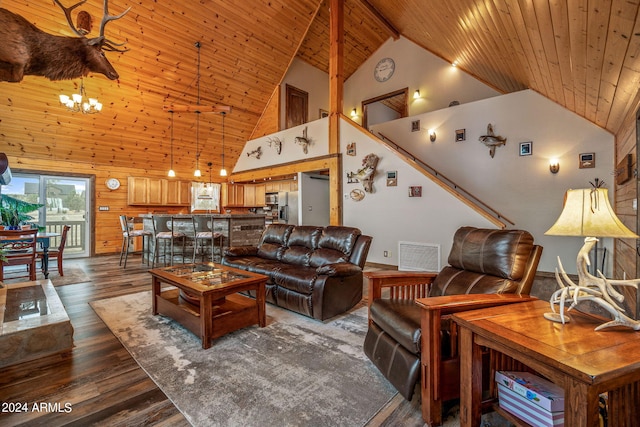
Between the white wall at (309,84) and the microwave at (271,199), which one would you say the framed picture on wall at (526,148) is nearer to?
the white wall at (309,84)

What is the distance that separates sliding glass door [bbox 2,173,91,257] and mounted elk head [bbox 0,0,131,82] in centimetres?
481

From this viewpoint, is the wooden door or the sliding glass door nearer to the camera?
the sliding glass door

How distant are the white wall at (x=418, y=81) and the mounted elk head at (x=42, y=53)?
6342mm

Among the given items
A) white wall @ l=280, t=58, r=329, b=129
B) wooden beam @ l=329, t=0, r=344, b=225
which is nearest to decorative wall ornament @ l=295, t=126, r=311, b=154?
wooden beam @ l=329, t=0, r=344, b=225

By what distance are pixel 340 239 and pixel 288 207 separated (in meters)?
5.13

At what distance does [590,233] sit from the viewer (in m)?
1.32

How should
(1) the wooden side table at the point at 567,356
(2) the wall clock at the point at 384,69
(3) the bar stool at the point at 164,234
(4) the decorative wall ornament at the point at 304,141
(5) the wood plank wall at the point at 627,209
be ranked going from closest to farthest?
(1) the wooden side table at the point at 567,356, (5) the wood plank wall at the point at 627,209, (3) the bar stool at the point at 164,234, (4) the decorative wall ornament at the point at 304,141, (2) the wall clock at the point at 384,69

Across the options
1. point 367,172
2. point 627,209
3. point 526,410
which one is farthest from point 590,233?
point 367,172

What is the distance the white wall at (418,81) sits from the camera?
666cm

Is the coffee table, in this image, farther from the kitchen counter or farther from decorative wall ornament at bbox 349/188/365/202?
decorative wall ornament at bbox 349/188/365/202

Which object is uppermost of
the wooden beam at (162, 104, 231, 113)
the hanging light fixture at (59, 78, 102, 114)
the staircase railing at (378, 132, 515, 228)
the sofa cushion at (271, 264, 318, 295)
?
the wooden beam at (162, 104, 231, 113)

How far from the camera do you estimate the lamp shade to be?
1.31m

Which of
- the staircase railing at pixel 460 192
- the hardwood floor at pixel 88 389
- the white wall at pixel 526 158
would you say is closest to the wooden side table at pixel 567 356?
the hardwood floor at pixel 88 389

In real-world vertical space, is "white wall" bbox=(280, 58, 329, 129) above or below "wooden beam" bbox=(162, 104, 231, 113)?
above
